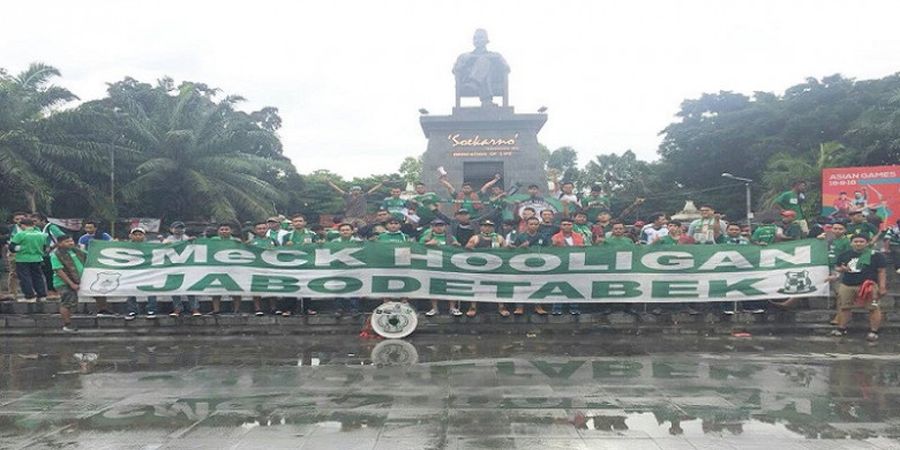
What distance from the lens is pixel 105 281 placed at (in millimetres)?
10141

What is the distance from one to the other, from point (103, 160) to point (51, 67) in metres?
3.61

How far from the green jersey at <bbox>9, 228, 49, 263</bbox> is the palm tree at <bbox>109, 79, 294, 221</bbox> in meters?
16.8

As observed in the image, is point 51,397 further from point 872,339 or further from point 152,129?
point 152,129

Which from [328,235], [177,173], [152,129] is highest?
[152,129]

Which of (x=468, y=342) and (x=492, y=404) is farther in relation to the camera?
(x=468, y=342)

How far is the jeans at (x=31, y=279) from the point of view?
10117mm

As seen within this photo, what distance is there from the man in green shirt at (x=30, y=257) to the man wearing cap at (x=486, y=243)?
6.32 m

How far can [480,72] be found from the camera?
19297 mm

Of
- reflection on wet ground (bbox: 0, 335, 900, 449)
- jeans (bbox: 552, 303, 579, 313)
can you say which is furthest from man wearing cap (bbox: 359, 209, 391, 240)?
reflection on wet ground (bbox: 0, 335, 900, 449)

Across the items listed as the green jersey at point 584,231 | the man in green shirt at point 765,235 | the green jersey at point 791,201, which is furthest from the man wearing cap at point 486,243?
the green jersey at point 791,201

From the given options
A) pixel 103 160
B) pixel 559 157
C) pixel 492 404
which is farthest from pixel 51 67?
pixel 559 157

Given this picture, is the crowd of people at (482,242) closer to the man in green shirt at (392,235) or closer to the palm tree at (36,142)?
the man in green shirt at (392,235)

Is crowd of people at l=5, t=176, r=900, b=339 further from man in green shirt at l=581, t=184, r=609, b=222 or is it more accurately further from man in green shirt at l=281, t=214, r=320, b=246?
man in green shirt at l=581, t=184, r=609, b=222

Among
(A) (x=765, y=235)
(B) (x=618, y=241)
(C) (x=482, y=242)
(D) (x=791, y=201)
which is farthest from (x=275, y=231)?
(D) (x=791, y=201)
